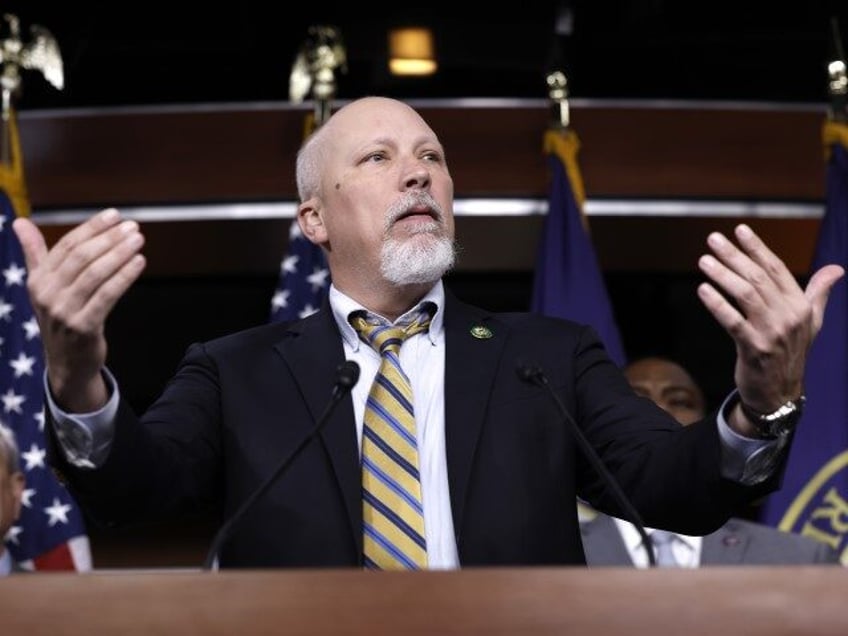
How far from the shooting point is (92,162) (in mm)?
4250

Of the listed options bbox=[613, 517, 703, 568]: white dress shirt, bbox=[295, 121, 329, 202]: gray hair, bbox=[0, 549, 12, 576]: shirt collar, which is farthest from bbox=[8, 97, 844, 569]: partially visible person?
bbox=[613, 517, 703, 568]: white dress shirt

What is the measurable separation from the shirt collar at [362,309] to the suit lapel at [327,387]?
0.6 inches

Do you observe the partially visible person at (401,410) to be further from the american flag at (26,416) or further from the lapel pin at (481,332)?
the american flag at (26,416)

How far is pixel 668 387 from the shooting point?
3.83 m

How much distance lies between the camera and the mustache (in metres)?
2.32

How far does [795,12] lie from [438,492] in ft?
10.6

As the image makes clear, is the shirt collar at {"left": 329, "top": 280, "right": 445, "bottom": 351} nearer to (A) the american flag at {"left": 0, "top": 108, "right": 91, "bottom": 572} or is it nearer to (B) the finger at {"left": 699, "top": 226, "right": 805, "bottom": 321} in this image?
(B) the finger at {"left": 699, "top": 226, "right": 805, "bottom": 321}

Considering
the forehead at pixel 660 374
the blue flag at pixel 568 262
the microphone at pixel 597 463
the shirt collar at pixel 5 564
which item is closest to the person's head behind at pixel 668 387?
the forehead at pixel 660 374

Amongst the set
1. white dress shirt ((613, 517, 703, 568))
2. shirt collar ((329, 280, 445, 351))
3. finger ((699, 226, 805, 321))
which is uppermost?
finger ((699, 226, 805, 321))

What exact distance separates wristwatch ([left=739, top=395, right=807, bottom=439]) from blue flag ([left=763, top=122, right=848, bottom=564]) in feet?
6.94

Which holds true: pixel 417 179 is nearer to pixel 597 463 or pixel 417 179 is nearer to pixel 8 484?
pixel 597 463

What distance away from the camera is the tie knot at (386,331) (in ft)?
7.13

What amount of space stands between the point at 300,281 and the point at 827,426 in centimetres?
144

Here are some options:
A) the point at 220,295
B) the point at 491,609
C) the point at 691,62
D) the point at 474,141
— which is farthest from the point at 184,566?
the point at 491,609
